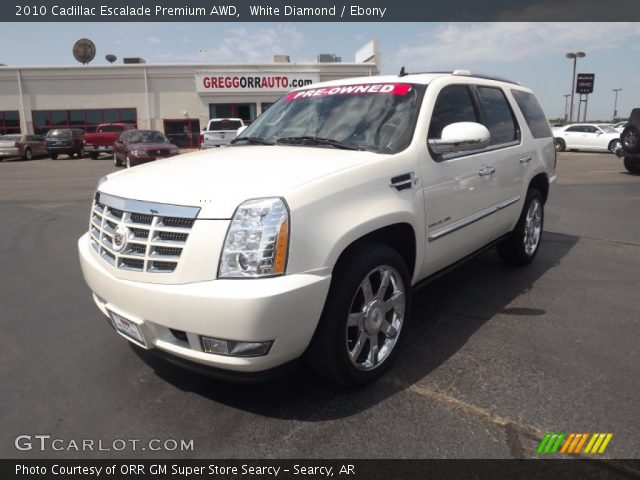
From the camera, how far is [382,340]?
10.1 ft

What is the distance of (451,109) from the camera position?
3.74 m

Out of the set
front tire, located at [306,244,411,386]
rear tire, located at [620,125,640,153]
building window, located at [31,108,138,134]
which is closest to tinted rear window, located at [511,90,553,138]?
front tire, located at [306,244,411,386]

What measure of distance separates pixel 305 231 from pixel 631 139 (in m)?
15.0

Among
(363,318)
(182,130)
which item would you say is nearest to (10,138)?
(182,130)

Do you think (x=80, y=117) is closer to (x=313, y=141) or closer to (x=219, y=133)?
(x=219, y=133)

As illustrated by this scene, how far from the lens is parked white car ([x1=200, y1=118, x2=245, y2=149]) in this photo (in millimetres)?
22578

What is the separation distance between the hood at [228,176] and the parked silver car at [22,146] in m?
26.8

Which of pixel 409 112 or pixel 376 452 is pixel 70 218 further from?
pixel 376 452

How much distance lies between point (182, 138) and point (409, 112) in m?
30.9

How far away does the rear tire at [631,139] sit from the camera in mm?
13867

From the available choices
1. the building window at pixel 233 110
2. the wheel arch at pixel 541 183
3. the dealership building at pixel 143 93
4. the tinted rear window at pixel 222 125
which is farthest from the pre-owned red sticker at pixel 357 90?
the building window at pixel 233 110

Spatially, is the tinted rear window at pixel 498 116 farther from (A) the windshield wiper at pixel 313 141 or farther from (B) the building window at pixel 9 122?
(B) the building window at pixel 9 122

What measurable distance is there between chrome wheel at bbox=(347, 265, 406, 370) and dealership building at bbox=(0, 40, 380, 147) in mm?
29906
